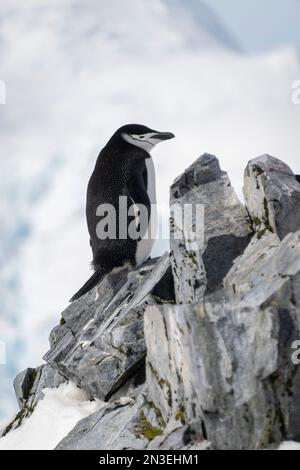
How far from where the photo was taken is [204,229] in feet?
32.1

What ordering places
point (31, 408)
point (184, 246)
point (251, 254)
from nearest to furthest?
point (251, 254) → point (184, 246) → point (31, 408)

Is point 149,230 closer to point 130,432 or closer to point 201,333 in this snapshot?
point 130,432

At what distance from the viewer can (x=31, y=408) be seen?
10641 mm

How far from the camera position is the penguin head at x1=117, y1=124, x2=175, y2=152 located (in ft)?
41.2

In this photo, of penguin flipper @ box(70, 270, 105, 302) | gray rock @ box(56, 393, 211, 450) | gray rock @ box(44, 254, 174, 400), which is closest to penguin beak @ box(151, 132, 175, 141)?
gray rock @ box(44, 254, 174, 400)

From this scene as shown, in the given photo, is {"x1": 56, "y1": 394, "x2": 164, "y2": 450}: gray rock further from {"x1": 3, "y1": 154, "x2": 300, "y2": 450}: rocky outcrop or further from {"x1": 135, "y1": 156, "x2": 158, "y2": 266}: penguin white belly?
{"x1": 135, "y1": 156, "x2": 158, "y2": 266}: penguin white belly

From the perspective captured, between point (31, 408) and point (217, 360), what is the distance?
445 cm

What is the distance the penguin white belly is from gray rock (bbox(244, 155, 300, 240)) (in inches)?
105

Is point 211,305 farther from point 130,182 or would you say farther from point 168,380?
point 130,182

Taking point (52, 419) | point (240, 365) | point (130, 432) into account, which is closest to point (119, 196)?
point (52, 419)

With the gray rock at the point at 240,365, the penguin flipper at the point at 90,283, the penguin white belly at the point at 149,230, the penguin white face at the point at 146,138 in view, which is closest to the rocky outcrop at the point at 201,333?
the gray rock at the point at 240,365

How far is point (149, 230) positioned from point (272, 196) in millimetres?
3535

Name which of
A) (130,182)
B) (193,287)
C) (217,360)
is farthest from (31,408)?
(217,360)
